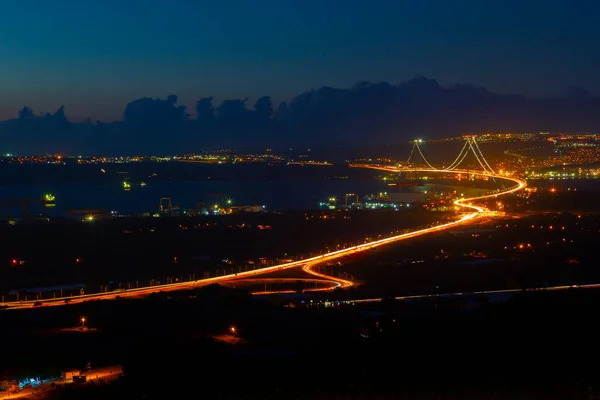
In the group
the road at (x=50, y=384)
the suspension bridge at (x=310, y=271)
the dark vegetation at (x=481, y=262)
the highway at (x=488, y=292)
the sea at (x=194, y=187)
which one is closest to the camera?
the road at (x=50, y=384)

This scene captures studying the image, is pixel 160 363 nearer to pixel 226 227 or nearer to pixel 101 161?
pixel 226 227

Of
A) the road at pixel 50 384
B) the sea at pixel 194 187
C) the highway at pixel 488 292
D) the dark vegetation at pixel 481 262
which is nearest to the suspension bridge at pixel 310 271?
the dark vegetation at pixel 481 262

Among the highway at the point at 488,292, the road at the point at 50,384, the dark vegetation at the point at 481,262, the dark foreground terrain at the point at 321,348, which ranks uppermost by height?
the dark foreground terrain at the point at 321,348

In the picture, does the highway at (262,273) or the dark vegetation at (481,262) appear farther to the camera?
the dark vegetation at (481,262)

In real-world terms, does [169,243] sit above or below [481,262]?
above

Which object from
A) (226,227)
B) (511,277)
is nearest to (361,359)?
(511,277)

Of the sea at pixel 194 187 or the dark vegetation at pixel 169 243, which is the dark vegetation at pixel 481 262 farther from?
the sea at pixel 194 187

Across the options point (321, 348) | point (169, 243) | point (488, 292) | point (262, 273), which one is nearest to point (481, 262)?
point (488, 292)

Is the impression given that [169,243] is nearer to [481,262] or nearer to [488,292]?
[481,262]

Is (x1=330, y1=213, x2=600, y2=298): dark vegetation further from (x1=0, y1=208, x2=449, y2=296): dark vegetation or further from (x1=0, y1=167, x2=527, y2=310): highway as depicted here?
(x1=0, y1=208, x2=449, y2=296): dark vegetation
